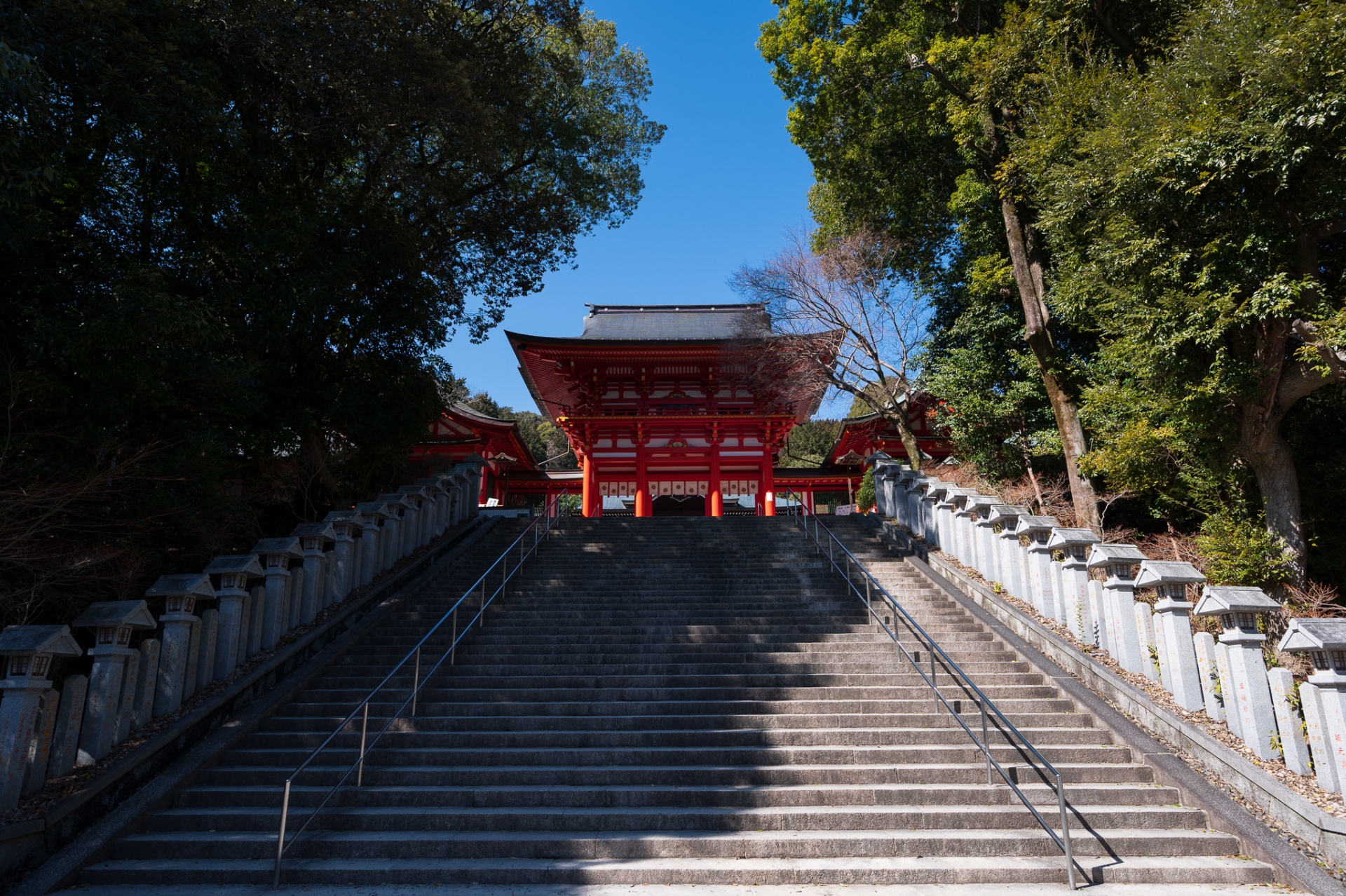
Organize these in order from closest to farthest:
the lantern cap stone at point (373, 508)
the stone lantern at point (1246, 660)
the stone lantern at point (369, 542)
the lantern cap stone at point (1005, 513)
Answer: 1. the stone lantern at point (1246, 660)
2. the lantern cap stone at point (1005, 513)
3. the stone lantern at point (369, 542)
4. the lantern cap stone at point (373, 508)

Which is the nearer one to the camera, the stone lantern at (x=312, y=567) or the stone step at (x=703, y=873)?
the stone step at (x=703, y=873)

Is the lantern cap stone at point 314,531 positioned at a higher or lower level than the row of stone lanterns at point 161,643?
higher

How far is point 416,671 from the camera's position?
5434 mm

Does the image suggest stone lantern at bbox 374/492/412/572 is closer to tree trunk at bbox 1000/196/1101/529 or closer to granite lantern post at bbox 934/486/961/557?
granite lantern post at bbox 934/486/961/557

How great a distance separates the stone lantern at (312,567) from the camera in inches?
263

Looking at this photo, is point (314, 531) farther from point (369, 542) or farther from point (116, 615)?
point (116, 615)

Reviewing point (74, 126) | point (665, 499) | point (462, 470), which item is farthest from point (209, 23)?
point (665, 499)

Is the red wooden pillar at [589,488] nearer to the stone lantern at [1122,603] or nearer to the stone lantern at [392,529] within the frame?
the stone lantern at [392,529]

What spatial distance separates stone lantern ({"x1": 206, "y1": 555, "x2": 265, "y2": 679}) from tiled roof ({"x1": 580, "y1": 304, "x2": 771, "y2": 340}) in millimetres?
13733

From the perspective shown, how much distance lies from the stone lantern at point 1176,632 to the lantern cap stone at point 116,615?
287 inches

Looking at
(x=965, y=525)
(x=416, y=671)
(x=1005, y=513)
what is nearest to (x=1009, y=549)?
(x=1005, y=513)

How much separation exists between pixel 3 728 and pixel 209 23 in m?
6.17

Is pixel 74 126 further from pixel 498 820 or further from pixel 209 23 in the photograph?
pixel 498 820

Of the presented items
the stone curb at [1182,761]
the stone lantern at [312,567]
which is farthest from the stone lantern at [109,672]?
the stone curb at [1182,761]
